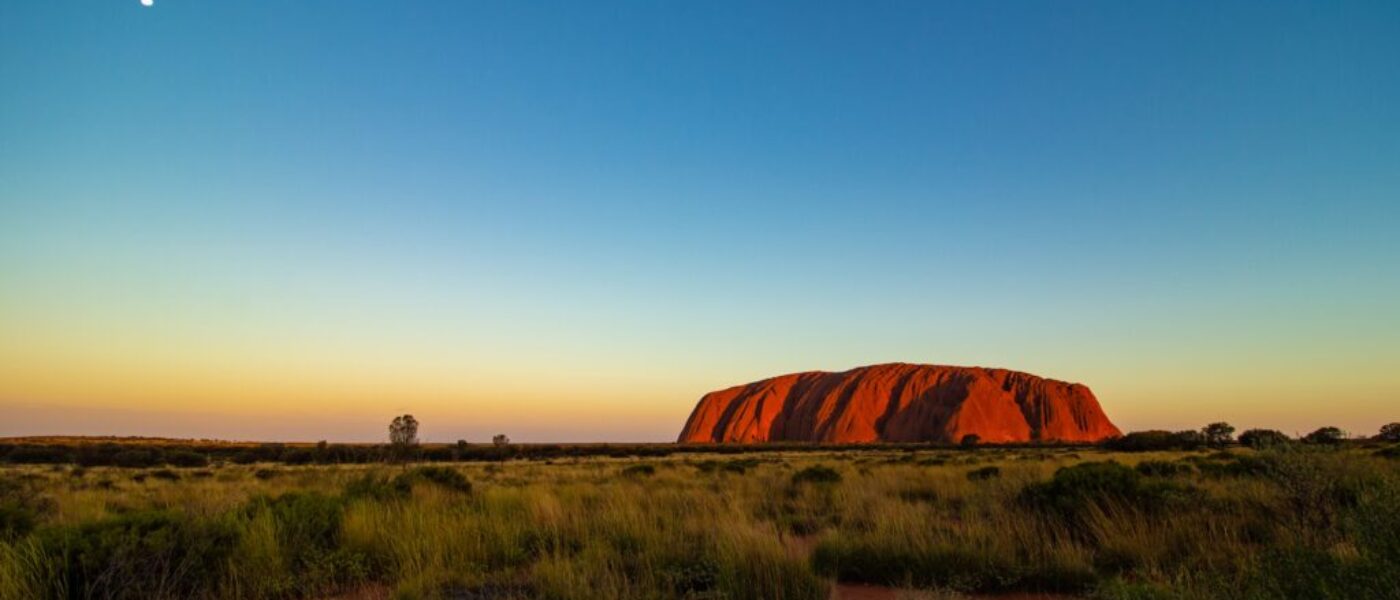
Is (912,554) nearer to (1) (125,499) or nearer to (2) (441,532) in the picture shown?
(2) (441,532)

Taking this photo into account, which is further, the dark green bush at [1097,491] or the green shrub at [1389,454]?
the green shrub at [1389,454]

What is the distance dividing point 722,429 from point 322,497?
93.9 metres

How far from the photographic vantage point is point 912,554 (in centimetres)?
673

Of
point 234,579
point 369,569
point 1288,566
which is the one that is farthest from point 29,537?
point 1288,566

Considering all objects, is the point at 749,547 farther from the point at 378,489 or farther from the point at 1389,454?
the point at 1389,454

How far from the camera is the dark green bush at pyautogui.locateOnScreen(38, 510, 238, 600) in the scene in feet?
17.7

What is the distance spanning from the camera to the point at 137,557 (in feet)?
18.4

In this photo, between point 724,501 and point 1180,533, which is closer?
point 1180,533

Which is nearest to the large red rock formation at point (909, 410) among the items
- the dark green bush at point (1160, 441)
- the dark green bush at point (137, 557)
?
the dark green bush at point (1160, 441)

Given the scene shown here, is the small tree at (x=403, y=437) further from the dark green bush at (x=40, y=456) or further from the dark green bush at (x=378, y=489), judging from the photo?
the dark green bush at (x=40, y=456)

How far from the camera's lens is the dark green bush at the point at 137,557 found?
17.7 feet

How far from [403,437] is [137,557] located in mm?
27162

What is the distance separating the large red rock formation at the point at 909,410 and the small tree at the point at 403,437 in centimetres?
6196

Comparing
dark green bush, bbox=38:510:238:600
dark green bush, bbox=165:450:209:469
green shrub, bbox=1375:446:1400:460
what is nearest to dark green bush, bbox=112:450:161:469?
dark green bush, bbox=165:450:209:469
